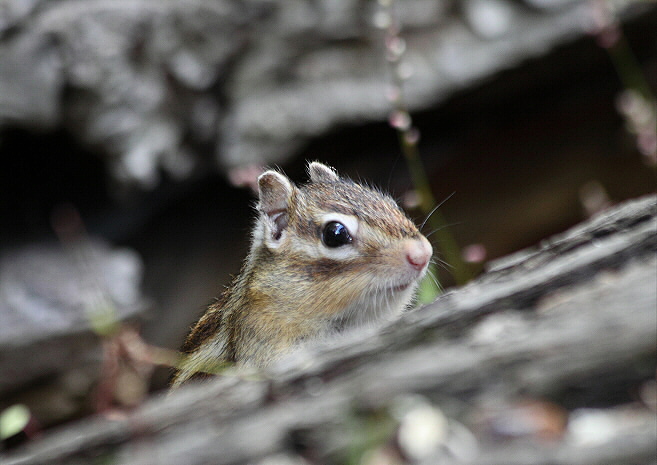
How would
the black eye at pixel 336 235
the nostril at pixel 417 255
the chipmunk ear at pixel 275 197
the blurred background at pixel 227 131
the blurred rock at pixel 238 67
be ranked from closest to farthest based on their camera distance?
the nostril at pixel 417 255
the black eye at pixel 336 235
the chipmunk ear at pixel 275 197
the blurred rock at pixel 238 67
the blurred background at pixel 227 131

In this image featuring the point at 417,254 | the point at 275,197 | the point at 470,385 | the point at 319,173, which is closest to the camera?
the point at 470,385

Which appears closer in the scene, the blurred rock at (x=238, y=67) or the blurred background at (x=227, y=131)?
the blurred rock at (x=238, y=67)

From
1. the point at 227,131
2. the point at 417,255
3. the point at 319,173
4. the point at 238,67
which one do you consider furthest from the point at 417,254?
the point at 238,67

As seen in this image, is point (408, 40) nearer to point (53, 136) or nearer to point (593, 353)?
point (53, 136)

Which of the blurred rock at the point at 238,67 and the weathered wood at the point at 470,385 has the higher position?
the blurred rock at the point at 238,67

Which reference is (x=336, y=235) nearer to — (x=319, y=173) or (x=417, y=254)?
(x=417, y=254)

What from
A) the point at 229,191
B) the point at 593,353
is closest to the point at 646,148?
the point at 593,353

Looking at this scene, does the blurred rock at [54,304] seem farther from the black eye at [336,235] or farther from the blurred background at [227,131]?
the black eye at [336,235]

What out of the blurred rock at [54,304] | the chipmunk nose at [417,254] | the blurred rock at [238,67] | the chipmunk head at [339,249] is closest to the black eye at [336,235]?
the chipmunk head at [339,249]
